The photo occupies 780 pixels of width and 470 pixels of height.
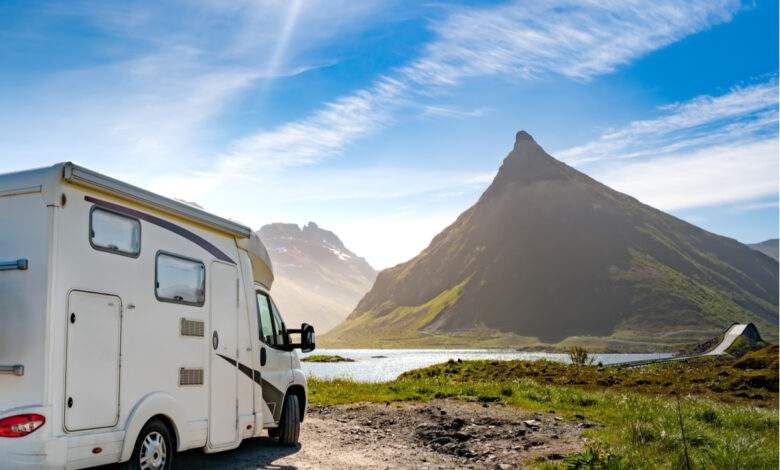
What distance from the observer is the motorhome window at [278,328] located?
1390 cm

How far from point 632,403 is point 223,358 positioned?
36.8 ft

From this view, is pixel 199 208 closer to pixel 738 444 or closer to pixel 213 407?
pixel 213 407

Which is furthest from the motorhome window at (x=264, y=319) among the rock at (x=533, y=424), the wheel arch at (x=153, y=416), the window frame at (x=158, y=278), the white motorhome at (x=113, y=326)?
the rock at (x=533, y=424)

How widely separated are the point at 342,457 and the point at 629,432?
18.4 ft

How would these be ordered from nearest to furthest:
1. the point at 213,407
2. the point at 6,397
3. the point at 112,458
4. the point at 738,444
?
the point at 6,397, the point at 112,458, the point at 213,407, the point at 738,444

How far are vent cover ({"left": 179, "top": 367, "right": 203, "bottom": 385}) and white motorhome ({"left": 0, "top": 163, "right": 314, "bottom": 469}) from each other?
3 centimetres

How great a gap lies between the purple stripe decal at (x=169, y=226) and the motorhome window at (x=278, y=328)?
2110mm

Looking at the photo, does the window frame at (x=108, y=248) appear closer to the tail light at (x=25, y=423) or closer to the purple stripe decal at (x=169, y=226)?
the purple stripe decal at (x=169, y=226)

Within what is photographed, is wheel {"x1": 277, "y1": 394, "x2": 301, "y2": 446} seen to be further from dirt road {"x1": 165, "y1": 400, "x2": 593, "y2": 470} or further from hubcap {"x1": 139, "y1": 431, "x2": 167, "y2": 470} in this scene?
hubcap {"x1": 139, "y1": 431, "x2": 167, "y2": 470}

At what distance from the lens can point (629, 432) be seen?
13.5 metres

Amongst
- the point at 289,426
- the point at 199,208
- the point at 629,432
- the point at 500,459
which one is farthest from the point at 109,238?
the point at 629,432

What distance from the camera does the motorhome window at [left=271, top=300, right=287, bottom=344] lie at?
13.9 m

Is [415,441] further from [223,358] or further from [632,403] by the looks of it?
[632,403]

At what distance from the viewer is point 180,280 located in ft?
34.7
